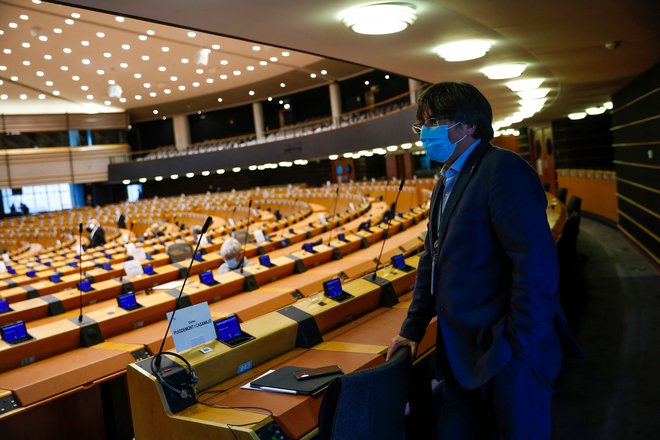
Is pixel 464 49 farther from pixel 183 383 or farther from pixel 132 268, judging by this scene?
pixel 183 383

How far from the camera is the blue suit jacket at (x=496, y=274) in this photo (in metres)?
1.38

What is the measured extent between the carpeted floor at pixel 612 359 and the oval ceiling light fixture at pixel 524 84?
86.1 inches

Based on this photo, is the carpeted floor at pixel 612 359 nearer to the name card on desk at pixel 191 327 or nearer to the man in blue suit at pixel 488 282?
the man in blue suit at pixel 488 282

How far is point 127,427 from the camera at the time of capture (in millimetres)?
2918

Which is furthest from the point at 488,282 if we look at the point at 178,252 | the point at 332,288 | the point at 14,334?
the point at 178,252

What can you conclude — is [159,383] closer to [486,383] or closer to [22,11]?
[486,383]

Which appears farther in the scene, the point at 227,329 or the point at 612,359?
the point at 612,359

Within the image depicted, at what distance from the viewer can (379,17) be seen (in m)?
3.12

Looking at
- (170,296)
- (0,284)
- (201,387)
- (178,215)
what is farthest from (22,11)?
(201,387)

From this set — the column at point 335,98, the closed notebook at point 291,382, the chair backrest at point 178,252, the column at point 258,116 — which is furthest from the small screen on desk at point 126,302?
the column at point 258,116

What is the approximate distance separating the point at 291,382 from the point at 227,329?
0.40m

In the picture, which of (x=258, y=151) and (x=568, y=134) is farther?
(x=258, y=151)

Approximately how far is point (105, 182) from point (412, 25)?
1039 inches

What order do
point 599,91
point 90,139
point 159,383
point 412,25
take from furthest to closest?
1. point 90,139
2. point 599,91
3. point 412,25
4. point 159,383
